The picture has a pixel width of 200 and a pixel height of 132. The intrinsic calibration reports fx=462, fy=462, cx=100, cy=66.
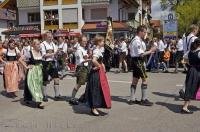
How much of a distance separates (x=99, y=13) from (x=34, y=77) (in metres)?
37.0

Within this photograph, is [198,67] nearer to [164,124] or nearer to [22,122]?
[164,124]

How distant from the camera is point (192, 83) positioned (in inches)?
367

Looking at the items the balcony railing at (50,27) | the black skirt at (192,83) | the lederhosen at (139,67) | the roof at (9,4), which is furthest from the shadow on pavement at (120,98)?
the roof at (9,4)

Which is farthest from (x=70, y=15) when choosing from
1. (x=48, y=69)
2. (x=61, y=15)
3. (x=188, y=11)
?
(x=48, y=69)

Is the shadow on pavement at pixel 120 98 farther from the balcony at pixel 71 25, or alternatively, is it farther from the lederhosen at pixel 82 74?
the balcony at pixel 71 25

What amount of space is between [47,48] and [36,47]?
0.34 m

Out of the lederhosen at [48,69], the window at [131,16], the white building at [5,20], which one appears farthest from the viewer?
the white building at [5,20]

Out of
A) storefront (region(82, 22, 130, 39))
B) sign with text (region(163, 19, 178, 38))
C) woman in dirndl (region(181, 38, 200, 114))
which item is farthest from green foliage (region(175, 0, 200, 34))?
woman in dirndl (region(181, 38, 200, 114))

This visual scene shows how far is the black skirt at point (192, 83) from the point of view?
9289mm

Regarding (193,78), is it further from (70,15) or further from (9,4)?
(9,4)

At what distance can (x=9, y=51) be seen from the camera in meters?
12.6

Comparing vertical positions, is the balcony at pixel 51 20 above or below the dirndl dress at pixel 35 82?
above

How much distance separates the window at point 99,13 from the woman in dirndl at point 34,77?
36399mm

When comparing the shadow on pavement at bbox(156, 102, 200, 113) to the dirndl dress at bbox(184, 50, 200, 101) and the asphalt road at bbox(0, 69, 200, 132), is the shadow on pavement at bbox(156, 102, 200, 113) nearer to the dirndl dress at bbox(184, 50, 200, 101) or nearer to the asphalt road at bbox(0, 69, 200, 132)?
the asphalt road at bbox(0, 69, 200, 132)
